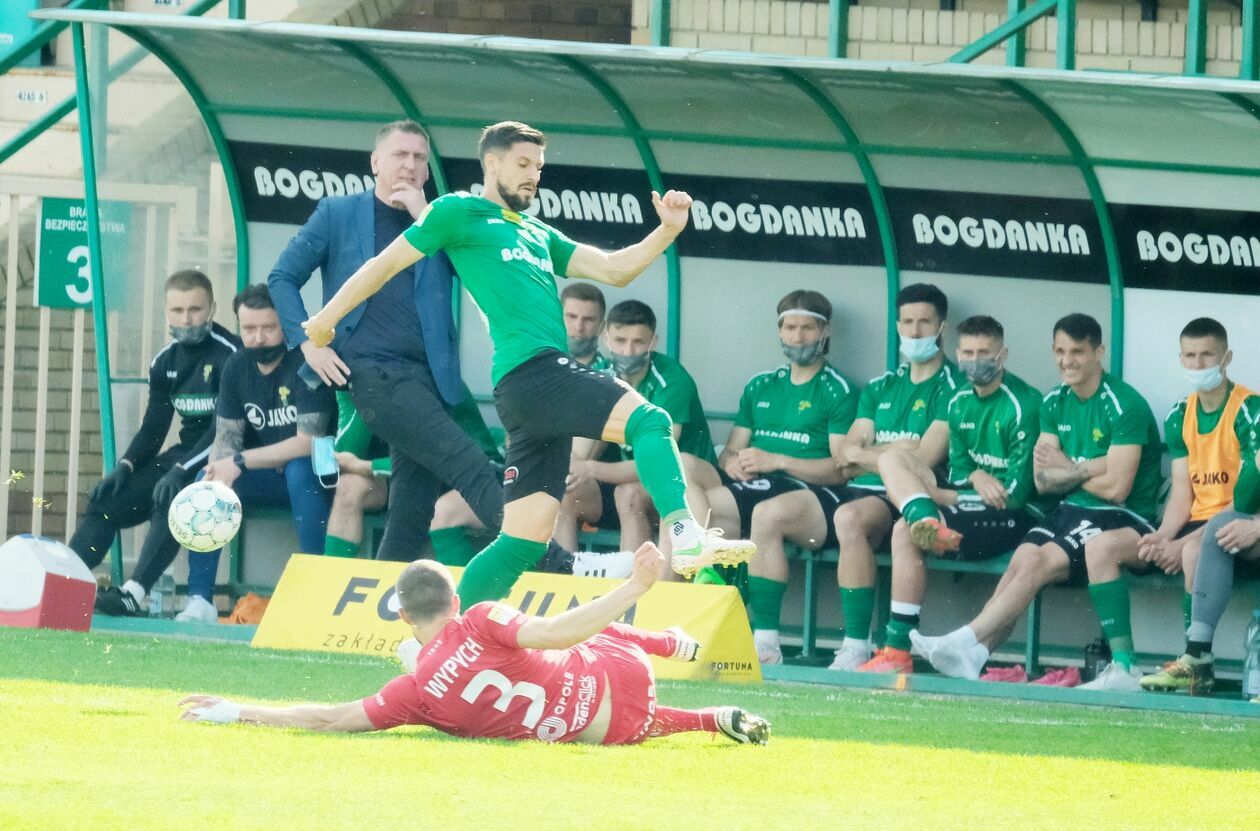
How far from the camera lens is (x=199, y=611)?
10023 millimetres

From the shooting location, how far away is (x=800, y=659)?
9711 millimetres

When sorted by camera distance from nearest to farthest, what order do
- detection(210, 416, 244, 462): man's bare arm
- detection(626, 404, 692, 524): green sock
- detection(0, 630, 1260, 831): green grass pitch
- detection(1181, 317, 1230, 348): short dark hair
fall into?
detection(0, 630, 1260, 831): green grass pitch, detection(626, 404, 692, 524): green sock, detection(1181, 317, 1230, 348): short dark hair, detection(210, 416, 244, 462): man's bare arm

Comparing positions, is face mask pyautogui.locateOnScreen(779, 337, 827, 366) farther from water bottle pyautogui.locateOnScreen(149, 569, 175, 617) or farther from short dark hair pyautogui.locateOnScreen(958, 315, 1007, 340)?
water bottle pyautogui.locateOnScreen(149, 569, 175, 617)

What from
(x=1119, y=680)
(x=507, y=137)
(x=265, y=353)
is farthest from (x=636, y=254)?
(x=265, y=353)

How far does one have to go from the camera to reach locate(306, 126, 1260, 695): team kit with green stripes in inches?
258

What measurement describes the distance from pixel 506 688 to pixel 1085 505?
398 centimetres

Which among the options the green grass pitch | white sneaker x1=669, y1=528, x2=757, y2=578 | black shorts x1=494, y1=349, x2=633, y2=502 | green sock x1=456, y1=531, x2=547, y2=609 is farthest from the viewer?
green sock x1=456, y1=531, x2=547, y2=609

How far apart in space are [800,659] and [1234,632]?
6.06 ft

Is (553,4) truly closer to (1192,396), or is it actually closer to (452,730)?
(1192,396)

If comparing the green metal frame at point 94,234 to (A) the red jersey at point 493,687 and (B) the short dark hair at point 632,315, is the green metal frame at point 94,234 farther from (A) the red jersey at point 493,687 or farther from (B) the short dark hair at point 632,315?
(A) the red jersey at point 493,687

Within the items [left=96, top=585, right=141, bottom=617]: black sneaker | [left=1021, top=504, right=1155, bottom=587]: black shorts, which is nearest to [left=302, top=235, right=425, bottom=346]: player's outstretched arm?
[left=1021, top=504, right=1155, bottom=587]: black shorts

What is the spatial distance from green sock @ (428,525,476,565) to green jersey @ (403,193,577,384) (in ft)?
9.48

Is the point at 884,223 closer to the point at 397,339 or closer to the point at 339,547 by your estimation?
the point at 397,339

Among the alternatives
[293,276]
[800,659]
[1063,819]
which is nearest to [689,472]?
[800,659]
